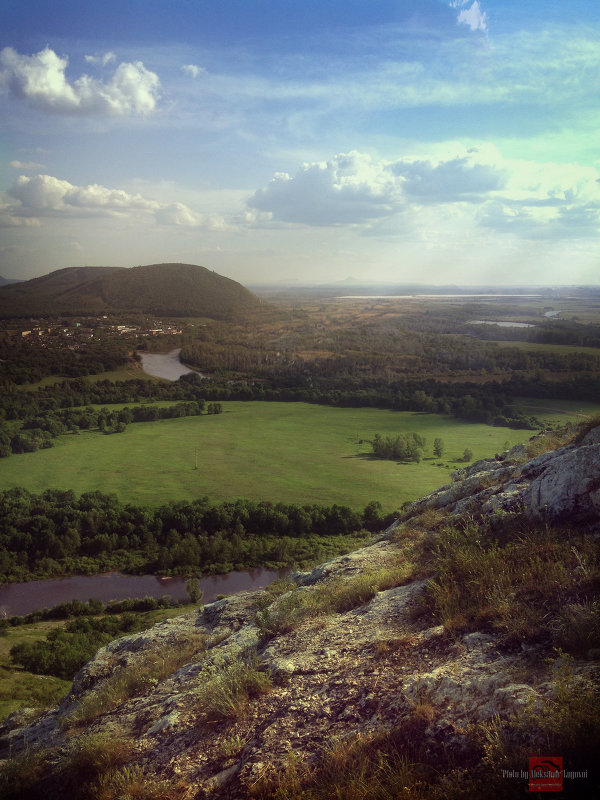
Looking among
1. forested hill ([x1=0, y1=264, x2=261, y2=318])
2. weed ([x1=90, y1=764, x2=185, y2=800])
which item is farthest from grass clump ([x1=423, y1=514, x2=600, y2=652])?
forested hill ([x1=0, y1=264, x2=261, y2=318])

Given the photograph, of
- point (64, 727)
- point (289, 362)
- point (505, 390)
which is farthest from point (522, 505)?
point (289, 362)

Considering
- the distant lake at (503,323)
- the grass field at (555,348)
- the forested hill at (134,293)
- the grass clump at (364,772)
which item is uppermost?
the forested hill at (134,293)

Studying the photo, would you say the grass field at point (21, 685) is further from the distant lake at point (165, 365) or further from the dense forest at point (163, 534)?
the distant lake at point (165, 365)

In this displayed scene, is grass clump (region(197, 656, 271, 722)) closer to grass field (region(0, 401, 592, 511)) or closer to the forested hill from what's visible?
grass field (region(0, 401, 592, 511))

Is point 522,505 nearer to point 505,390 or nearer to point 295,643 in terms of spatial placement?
point 295,643

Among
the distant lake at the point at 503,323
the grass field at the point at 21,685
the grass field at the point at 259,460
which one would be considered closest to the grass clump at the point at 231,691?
the grass field at the point at 21,685

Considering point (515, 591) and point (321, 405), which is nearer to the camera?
point (515, 591)

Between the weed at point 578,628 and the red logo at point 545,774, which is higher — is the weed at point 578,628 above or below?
above
